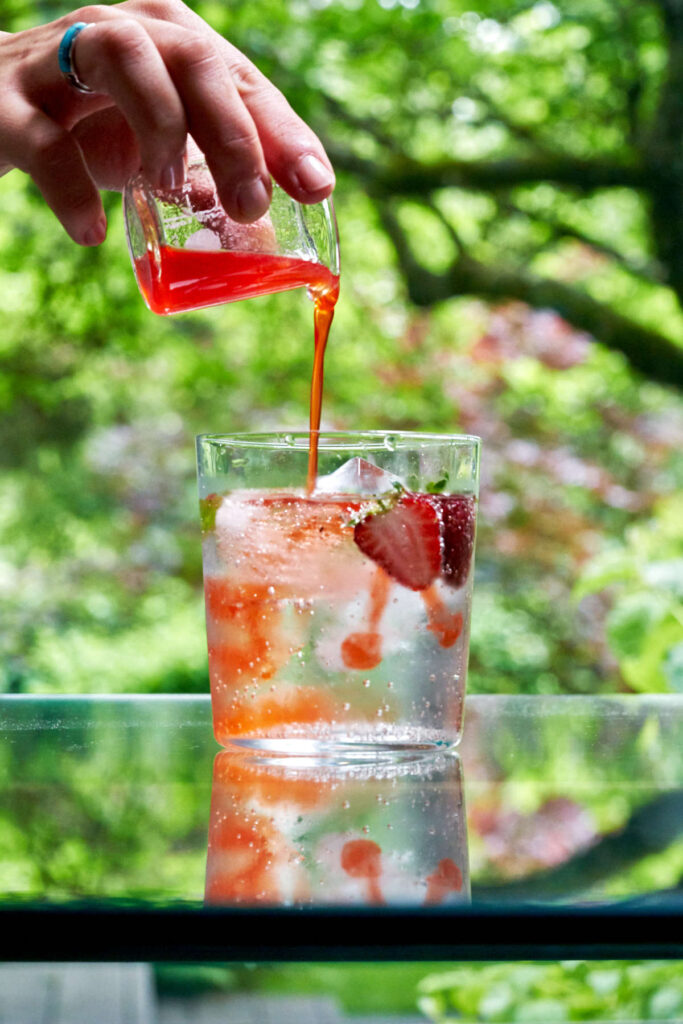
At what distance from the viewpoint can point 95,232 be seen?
97cm

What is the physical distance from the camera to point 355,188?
5367 mm

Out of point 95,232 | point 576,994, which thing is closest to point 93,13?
point 95,232

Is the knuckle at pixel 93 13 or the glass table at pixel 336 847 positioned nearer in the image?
the glass table at pixel 336 847

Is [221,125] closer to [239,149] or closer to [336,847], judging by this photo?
[239,149]

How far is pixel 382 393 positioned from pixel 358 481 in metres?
4.84

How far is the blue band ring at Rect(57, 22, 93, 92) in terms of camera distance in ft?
2.76

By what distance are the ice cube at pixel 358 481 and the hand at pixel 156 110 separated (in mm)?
185

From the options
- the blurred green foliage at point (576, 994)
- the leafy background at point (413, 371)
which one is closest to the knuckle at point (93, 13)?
the blurred green foliage at point (576, 994)

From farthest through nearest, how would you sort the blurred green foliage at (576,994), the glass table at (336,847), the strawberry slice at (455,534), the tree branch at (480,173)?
1. the tree branch at (480,173)
2. the blurred green foliage at (576,994)
3. the strawberry slice at (455,534)
4. the glass table at (336,847)

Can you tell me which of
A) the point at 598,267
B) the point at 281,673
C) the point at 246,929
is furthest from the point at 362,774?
the point at 598,267

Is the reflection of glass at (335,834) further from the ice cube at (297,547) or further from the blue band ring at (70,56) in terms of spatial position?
the blue band ring at (70,56)

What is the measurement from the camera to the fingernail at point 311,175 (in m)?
0.80

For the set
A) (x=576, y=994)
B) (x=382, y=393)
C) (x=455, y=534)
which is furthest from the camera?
(x=382, y=393)

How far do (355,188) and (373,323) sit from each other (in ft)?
2.17
